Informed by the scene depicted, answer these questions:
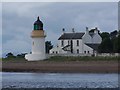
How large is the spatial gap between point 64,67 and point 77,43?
1904 cm

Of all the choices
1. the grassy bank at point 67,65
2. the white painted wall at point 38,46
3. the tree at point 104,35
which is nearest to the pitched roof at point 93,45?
the tree at point 104,35

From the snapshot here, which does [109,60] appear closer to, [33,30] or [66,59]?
[66,59]

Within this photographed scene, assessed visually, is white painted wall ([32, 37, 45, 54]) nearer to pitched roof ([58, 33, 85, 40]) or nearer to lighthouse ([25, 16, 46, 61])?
lighthouse ([25, 16, 46, 61])

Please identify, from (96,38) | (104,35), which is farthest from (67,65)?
(104,35)

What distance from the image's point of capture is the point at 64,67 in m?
50.8

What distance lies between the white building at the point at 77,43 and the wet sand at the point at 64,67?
12.5 metres

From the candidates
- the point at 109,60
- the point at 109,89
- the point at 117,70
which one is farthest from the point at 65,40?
the point at 109,89

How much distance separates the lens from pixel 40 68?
50.6 metres

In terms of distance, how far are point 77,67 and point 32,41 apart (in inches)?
404

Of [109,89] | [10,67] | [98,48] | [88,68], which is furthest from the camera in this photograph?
[98,48]

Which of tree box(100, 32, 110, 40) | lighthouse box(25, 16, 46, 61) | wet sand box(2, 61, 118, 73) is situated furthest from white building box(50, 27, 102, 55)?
wet sand box(2, 61, 118, 73)

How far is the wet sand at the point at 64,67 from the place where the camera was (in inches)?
1863

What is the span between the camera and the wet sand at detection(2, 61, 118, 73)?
1863 inches

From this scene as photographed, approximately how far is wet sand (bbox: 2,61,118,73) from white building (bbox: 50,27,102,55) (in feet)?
40.9
